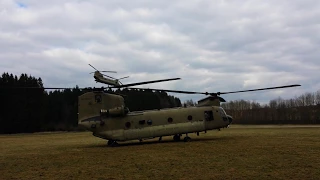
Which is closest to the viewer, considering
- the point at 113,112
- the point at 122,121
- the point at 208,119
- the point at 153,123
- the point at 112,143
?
the point at 113,112

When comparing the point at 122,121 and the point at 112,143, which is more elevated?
the point at 122,121

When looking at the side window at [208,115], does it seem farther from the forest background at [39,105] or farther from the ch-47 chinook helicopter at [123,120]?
the forest background at [39,105]

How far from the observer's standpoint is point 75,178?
40.4 ft

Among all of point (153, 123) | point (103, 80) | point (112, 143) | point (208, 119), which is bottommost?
point (112, 143)

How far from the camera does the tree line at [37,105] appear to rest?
7825cm

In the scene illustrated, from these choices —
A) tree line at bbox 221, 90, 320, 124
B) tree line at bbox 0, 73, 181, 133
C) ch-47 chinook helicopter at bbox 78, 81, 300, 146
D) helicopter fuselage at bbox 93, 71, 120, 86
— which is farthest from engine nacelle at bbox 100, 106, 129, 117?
tree line at bbox 221, 90, 320, 124

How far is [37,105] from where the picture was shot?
83.0m

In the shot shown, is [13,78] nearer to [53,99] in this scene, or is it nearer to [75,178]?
[53,99]

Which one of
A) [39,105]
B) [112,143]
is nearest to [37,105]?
[39,105]

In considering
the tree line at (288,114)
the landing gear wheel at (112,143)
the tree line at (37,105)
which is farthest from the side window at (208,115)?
the tree line at (288,114)

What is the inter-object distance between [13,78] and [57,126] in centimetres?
1701

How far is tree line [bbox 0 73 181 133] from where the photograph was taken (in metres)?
78.2

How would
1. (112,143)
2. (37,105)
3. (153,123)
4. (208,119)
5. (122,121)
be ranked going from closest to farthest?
(122,121) < (153,123) < (112,143) < (208,119) < (37,105)

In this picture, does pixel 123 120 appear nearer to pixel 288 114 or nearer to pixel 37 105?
pixel 37 105
